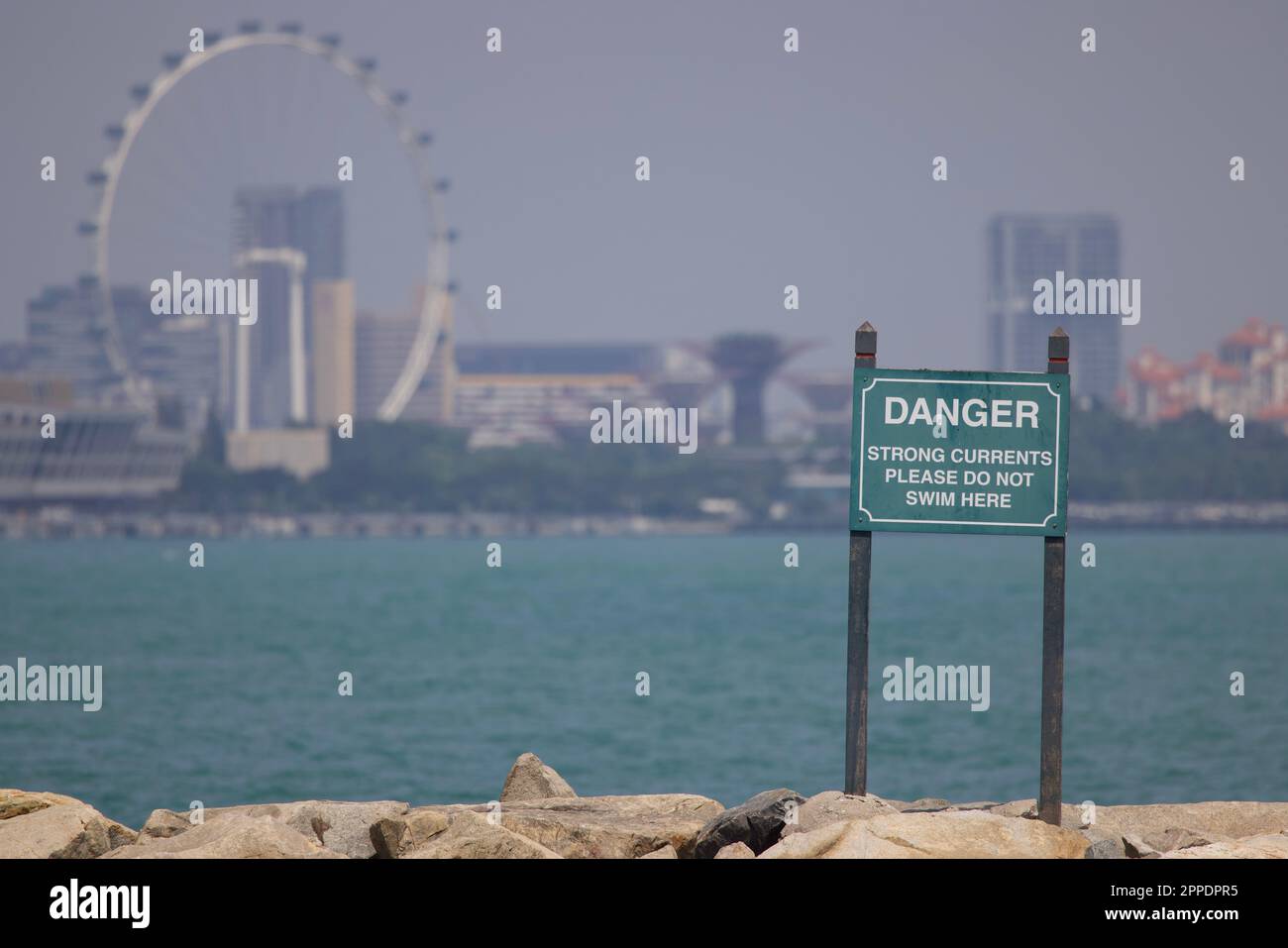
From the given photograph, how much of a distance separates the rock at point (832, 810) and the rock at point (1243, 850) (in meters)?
1.70

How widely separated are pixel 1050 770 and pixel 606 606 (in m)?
95.9

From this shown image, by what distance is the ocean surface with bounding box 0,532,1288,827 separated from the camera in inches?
1610

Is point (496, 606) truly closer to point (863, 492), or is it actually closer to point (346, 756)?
point (346, 756)

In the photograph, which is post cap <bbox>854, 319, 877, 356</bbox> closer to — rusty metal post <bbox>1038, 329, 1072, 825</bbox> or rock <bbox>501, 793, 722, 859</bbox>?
rusty metal post <bbox>1038, 329, 1072, 825</bbox>

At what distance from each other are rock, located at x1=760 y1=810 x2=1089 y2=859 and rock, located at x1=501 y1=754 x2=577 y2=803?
364 centimetres

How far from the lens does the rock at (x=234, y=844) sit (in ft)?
36.8

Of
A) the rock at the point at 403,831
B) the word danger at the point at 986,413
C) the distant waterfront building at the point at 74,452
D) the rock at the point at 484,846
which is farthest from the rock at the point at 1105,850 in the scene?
the distant waterfront building at the point at 74,452

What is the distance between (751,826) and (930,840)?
4.20ft

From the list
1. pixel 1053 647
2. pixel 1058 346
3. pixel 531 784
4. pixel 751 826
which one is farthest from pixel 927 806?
pixel 1058 346


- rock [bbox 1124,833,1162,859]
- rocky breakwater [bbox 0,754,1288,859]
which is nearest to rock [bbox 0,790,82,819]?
rocky breakwater [bbox 0,754,1288,859]

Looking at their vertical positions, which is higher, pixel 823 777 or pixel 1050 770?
pixel 1050 770

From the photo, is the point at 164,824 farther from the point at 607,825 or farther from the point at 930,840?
the point at 930,840

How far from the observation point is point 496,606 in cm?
10712
